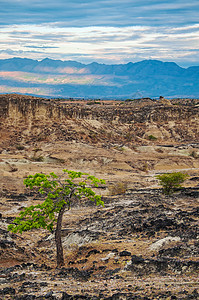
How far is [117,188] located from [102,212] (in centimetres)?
1439

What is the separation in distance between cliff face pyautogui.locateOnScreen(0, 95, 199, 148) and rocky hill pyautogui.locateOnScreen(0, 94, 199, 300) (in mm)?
225

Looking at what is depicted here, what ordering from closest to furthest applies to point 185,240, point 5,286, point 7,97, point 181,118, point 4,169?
point 5,286 → point 185,240 → point 4,169 → point 7,97 → point 181,118

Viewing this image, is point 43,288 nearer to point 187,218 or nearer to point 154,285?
point 154,285

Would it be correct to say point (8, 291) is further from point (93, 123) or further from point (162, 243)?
point (93, 123)

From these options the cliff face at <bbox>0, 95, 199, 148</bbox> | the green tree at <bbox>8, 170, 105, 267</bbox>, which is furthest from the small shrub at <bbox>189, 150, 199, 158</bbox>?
the green tree at <bbox>8, 170, 105, 267</bbox>

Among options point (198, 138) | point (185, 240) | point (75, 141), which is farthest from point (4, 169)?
point (198, 138)

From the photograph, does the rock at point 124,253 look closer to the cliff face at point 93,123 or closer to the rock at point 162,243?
the rock at point 162,243

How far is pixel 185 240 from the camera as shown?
17.2 m

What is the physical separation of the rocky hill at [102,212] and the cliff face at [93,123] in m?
0.22

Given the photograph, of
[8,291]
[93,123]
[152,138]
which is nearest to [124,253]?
[8,291]

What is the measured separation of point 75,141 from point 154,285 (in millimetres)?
55451

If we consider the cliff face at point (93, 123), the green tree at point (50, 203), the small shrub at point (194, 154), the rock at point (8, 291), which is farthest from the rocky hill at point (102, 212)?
the green tree at point (50, 203)

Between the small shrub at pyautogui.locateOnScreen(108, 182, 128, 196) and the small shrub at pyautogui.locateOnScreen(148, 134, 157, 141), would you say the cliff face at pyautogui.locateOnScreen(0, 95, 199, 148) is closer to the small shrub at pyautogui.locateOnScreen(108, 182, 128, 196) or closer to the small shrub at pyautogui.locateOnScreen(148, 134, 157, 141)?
the small shrub at pyautogui.locateOnScreen(148, 134, 157, 141)

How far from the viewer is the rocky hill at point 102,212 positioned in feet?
42.9
